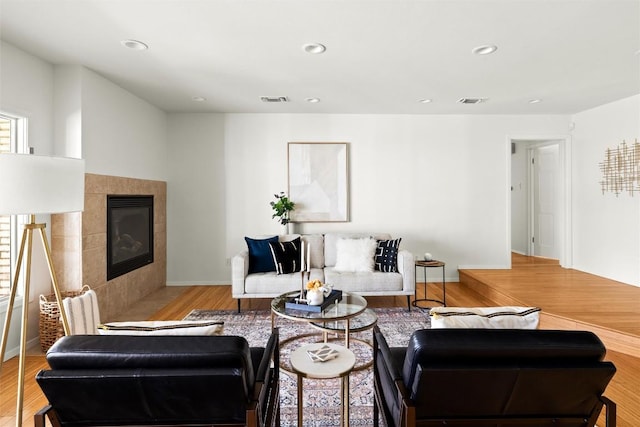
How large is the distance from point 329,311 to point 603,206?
443 centimetres

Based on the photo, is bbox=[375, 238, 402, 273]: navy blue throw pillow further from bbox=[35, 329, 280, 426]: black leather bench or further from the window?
the window

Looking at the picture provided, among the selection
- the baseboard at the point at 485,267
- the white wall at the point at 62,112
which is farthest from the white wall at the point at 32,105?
the baseboard at the point at 485,267

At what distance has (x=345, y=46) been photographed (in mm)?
2736

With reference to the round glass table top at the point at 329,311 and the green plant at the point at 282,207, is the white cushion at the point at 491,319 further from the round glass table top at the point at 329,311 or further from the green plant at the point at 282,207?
the green plant at the point at 282,207

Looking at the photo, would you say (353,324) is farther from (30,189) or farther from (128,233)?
(128,233)

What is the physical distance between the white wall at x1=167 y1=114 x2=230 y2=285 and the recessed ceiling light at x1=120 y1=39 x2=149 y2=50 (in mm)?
2158

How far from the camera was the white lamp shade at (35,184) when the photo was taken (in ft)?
5.41

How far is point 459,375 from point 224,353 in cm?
88

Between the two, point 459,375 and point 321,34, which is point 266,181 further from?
point 459,375

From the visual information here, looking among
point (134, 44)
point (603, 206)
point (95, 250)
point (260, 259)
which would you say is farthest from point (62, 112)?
point (603, 206)

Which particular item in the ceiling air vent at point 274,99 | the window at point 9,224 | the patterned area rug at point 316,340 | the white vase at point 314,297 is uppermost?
the ceiling air vent at point 274,99

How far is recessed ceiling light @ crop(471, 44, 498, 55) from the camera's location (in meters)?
2.75

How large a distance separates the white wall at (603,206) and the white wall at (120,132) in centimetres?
616

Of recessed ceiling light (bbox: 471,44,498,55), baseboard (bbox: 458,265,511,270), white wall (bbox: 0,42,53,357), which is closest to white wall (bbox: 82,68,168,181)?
white wall (bbox: 0,42,53,357)
